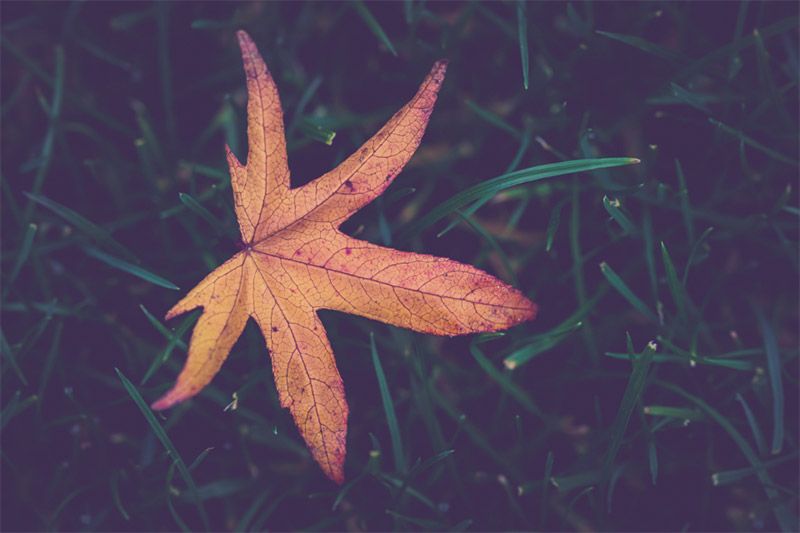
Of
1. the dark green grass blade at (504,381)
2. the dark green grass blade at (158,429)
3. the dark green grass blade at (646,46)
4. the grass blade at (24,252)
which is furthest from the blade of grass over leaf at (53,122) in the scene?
the dark green grass blade at (646,46)

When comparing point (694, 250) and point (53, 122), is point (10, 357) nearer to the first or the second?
point (53, 122)

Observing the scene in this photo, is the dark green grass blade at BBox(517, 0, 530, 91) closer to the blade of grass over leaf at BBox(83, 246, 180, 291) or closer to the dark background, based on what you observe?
the dark background

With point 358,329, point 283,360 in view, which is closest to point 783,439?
point 358,329

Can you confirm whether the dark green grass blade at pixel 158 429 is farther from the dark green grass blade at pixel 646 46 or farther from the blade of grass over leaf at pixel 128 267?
the dark green grass blade at pixel 646 46

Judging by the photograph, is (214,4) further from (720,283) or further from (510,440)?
(720,283)

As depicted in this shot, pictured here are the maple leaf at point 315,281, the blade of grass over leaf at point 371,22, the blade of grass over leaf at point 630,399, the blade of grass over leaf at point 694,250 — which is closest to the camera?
the maple leaf at point 315,281

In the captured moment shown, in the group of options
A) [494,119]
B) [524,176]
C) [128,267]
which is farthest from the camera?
[494,119]

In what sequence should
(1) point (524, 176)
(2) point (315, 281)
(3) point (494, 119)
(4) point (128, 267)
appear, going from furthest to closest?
(3) point (494, 119) → (4) point (128, 267) → (1) point (524, 176) → (2) point (315, 281)

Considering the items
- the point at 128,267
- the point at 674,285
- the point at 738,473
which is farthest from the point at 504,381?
the point at 128,267
